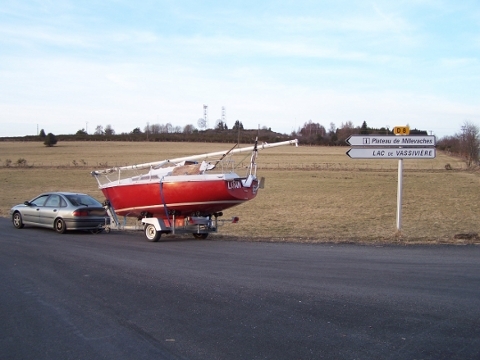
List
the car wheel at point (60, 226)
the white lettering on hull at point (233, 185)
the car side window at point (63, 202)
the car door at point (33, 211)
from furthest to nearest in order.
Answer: the car door at point (33, 211) < the car side window at point (63, 202) < the car wheel at point (60, 226) < the white lettering on hull at point (233, 185)

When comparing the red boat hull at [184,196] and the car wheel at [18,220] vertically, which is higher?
the red boat hull at [184,196]

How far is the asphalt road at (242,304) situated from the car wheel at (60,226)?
4602 millimetres

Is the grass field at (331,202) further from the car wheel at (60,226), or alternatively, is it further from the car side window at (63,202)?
the car side window at (63,202)

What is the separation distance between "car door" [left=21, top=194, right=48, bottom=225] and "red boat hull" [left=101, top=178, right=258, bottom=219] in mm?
3852

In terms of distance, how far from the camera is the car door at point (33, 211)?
58.6ft

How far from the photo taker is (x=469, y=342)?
5906 millimetres

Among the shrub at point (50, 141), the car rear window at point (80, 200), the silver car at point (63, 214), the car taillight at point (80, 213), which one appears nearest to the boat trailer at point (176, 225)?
the silver car at point (63, 214)

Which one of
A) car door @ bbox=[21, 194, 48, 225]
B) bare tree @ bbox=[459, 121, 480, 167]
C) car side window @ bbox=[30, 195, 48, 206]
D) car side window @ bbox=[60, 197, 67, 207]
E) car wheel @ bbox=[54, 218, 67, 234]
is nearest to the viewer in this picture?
car wheel @ bbox=[54, 218, 67, 234]

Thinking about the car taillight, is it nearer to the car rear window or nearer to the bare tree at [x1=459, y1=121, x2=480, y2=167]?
the car rear window

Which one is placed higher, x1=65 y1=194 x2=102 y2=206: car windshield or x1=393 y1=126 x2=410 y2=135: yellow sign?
x1=393 y1=126 x2=410 y2=135: yellow sign

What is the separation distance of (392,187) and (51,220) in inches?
1184

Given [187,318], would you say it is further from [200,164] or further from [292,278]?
[200,164]

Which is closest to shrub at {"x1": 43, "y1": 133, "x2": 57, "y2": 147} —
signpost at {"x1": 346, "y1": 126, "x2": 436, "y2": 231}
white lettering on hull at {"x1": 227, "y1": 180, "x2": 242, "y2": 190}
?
white lettering on hull at {"x1": 227, "y1": 180, "x2": 242, "y2": 190}

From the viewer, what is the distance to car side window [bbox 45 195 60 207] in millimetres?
17672
